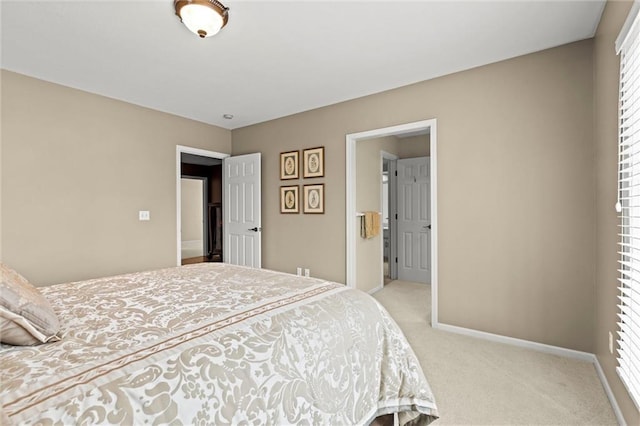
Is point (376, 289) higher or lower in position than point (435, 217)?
lower

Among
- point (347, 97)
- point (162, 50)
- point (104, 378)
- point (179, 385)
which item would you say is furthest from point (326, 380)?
point (347, 97)

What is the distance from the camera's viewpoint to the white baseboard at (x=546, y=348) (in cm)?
187

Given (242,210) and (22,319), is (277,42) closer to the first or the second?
(22,319)

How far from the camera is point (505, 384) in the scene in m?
2.07

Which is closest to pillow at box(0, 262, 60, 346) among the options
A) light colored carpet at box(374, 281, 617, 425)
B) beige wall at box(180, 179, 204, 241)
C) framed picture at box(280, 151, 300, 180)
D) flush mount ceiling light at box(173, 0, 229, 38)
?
flush mount ceiling light at box(173, 0, 229, 38)

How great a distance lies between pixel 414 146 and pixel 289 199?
8.00 ft

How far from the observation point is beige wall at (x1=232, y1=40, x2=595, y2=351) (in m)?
2.44

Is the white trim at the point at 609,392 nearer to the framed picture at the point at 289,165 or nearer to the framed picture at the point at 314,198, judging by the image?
the framed picture at the point at 314,198

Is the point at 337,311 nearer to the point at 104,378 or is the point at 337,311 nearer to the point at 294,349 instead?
the point at 294,349

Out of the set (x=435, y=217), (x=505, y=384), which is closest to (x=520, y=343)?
(x=505, y=384)

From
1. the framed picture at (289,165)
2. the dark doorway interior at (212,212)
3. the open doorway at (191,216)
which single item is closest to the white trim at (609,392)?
the framed picture at (289,165)

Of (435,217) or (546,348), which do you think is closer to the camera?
(546,348)

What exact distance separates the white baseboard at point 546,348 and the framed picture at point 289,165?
8.32 feet

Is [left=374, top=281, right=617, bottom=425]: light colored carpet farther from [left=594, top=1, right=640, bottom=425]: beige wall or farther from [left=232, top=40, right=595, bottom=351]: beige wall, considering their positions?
[left=232, top=40, right=595, bottom=351]: beige wall
